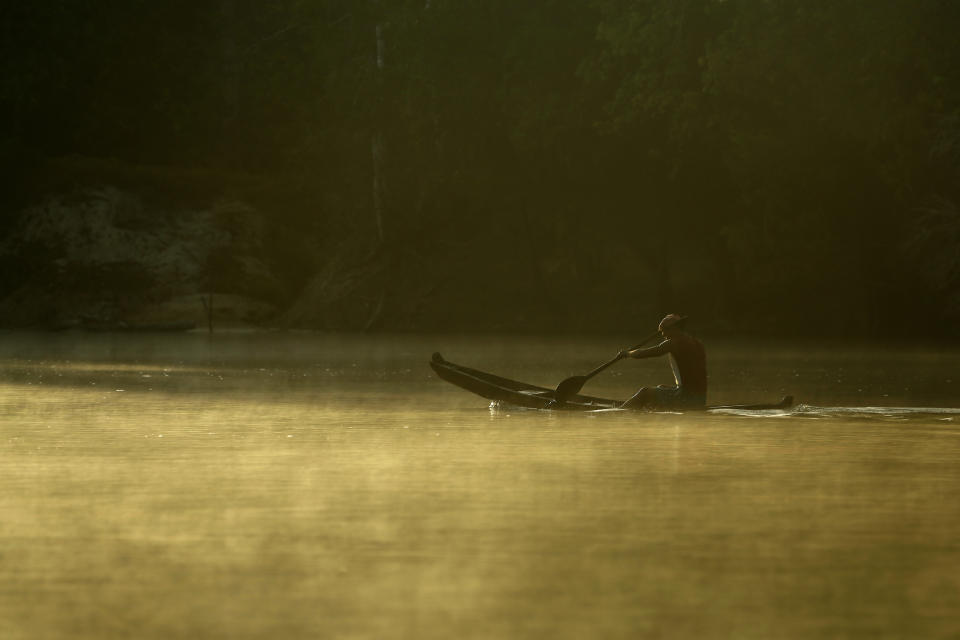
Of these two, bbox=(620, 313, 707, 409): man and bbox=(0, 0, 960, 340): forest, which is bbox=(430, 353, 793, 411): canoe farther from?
bbox=(0, 0, 960, 340): forest

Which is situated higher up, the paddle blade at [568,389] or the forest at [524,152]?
the forest at [524,152]

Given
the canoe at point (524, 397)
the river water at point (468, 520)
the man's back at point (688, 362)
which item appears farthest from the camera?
the canoe at point (524, 397)

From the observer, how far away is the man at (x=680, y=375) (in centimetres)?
2036

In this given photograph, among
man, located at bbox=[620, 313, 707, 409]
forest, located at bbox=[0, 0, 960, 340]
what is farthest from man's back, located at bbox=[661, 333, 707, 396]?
forest, located at bbox=[0, 0, 960, 340]

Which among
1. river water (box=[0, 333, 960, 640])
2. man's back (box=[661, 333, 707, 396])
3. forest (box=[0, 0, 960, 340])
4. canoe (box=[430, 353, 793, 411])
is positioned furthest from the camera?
forest (box=[0, 0, 960, 340])

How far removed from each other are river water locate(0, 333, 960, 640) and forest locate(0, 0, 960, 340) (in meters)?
27.0

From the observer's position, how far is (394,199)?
205ft

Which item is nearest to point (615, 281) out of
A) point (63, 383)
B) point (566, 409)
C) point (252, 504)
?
point (63, 383)

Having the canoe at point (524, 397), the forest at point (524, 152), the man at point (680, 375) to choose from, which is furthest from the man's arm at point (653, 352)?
the forest at point (524, 152)

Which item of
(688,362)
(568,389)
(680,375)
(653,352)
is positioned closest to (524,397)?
(568,389)

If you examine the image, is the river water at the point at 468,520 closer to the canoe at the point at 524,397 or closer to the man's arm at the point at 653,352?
the canoe at the point at 524,397

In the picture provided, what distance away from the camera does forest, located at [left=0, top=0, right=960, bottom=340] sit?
48.8 m

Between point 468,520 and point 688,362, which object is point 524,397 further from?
point 468,520

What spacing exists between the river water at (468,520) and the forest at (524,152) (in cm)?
2699
